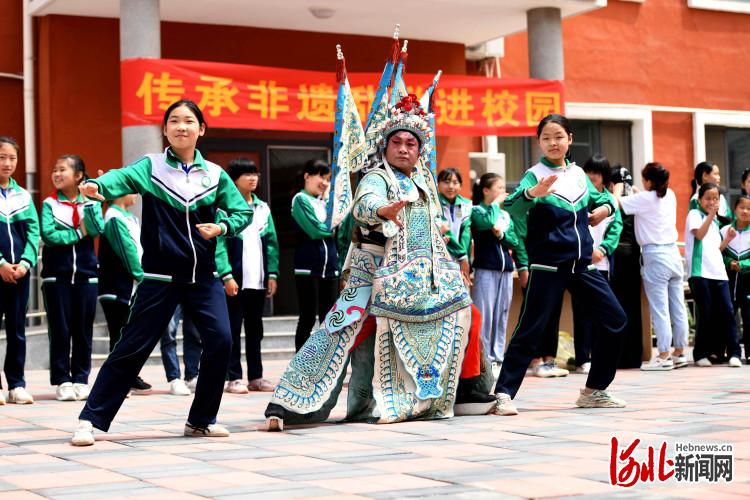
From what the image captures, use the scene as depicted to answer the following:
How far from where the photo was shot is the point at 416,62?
15.8m

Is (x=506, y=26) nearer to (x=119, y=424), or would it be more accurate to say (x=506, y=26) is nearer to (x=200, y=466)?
(x=119, y=424)

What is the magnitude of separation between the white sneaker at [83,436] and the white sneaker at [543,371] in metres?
5.05

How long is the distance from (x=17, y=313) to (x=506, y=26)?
838 centimetres

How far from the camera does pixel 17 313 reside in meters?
8.90

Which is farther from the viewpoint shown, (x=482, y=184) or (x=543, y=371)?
(x=482, y=184)

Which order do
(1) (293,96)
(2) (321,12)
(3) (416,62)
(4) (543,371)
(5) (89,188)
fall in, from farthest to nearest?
(3) (416,62) < (2) (321,12) < (1) (293,96) < (4) (543,371) < (5) (89,188)

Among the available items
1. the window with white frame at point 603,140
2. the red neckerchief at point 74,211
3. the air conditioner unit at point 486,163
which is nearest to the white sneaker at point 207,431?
the red neckerchief at point 74,211

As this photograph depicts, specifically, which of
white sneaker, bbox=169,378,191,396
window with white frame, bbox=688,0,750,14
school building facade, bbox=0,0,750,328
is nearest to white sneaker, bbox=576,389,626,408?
white sneaker, bbox=169,378,191,396

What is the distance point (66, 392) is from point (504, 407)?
3494 millimetres

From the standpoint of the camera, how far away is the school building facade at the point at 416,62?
1366 cm

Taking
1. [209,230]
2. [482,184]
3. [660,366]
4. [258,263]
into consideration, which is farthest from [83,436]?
[660,366]

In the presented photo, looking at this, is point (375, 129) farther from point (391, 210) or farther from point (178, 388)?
point (178, 388)

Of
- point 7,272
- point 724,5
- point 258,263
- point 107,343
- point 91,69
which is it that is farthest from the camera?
point 724,5

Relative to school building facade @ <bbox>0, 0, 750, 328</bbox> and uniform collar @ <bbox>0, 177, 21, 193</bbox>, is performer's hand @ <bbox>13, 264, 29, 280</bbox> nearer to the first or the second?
uniform collar @ <bbox>0, 177, 21, 193</bbox>
